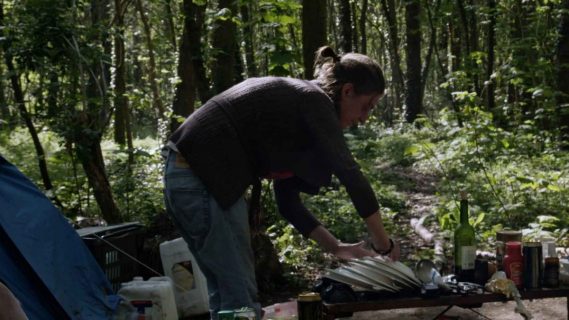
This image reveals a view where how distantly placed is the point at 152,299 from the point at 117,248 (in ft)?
2.20

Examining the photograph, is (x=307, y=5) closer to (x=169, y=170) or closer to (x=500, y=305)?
(x=500, y=305)

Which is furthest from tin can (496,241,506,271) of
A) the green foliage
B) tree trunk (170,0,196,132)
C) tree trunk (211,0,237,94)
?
tree trunk (170,0,196,132)

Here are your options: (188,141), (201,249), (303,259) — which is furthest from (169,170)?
(303,259)

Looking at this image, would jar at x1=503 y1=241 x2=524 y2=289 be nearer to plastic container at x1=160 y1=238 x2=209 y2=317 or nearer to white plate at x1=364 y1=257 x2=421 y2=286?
white plate at x1=364 y1=257 x2=421 y2=286

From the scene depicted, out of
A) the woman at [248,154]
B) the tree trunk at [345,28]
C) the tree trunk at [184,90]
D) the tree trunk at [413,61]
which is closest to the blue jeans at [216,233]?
the woman at [248,154]

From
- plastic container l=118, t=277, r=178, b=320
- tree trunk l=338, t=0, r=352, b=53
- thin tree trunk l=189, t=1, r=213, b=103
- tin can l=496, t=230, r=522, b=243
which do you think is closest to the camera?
tin can l=496, t=230, r=522, b=243

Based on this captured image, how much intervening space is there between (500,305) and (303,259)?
2.11m

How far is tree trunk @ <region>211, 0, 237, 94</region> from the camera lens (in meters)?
7.41

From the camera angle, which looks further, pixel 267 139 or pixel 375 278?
pixel 375 278

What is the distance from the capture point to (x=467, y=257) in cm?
375

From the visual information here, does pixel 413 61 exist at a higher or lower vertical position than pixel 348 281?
higher

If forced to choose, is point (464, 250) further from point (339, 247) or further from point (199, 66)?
point (199, 66)

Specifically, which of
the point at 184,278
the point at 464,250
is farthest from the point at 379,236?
the point at 184,278

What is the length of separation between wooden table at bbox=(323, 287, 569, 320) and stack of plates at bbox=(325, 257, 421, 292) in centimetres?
7
